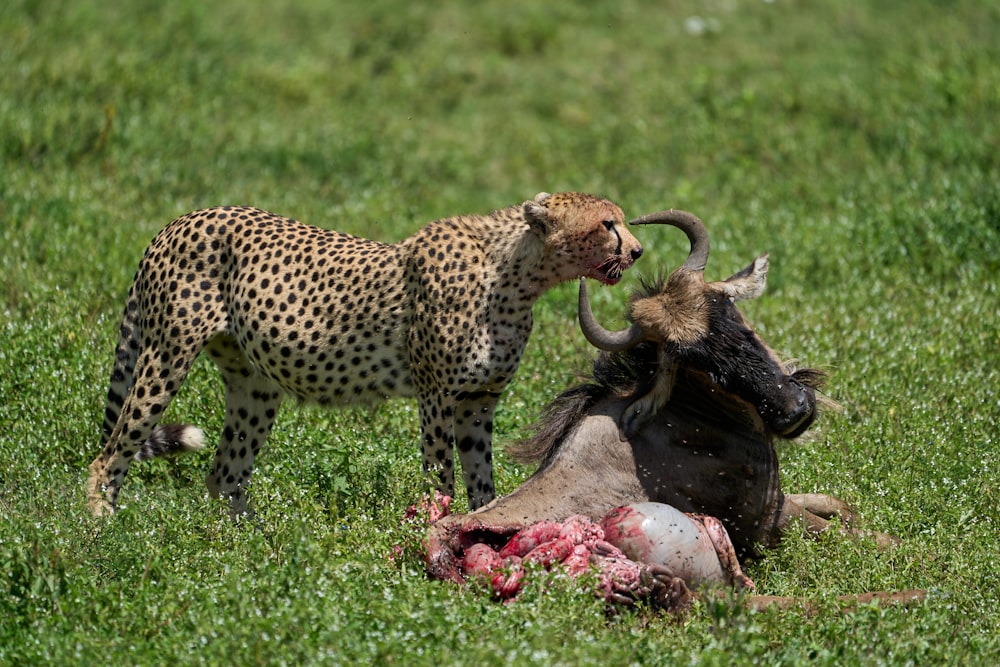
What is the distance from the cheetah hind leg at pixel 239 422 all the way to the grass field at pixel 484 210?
26 centimetres

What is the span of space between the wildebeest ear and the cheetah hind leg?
2596mm

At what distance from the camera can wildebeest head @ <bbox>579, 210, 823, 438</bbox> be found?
718 cm

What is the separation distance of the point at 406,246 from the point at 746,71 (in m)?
9.57

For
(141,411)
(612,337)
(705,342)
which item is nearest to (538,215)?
(612,337)

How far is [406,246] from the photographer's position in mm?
7973

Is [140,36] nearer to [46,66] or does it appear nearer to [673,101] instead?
[46,66]

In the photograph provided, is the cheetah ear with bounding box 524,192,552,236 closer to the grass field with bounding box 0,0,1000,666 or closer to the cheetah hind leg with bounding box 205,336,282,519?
the grass field with bounding box 0,0,1000,666

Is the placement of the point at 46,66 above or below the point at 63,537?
below

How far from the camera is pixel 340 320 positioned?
25.8 ft

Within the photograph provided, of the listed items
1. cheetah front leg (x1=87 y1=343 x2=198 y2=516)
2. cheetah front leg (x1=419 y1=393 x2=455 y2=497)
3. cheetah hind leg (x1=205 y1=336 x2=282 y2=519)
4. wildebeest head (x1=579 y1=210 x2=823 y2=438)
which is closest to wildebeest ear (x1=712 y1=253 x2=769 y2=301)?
wildebeest head (x1=579 y1=210 x2=823 y2=438)

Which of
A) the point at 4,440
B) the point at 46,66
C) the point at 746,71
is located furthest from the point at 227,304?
the point at 746,71

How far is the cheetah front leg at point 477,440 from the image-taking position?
7.78m

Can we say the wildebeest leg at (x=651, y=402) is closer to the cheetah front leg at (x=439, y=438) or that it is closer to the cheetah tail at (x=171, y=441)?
the cheetah front leg at (x=439, y=438)

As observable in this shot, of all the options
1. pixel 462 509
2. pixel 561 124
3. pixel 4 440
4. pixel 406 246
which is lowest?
pixel 561 124
